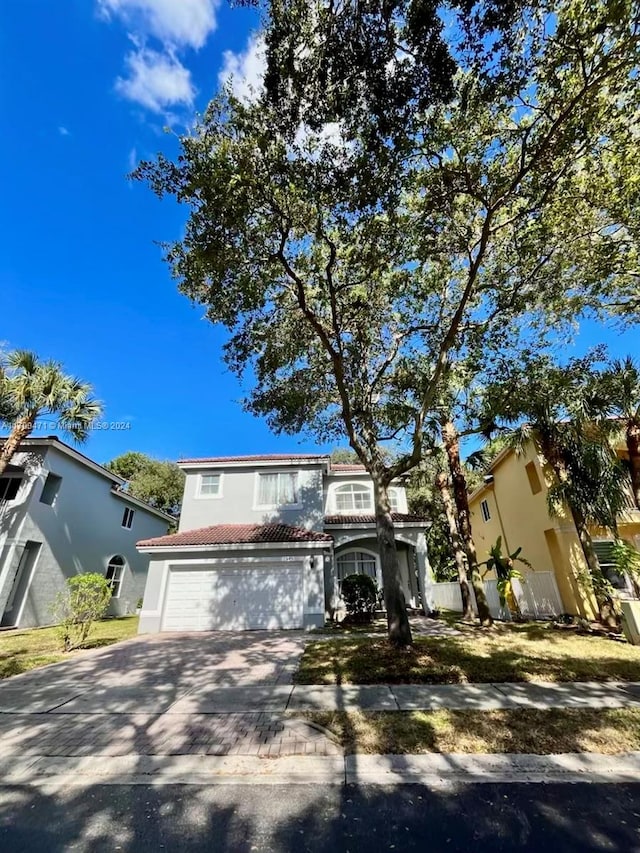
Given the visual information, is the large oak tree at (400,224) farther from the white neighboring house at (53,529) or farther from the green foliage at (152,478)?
the green foliage at (152,478)

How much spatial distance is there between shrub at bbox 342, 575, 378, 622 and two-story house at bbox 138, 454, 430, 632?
0.92 metres

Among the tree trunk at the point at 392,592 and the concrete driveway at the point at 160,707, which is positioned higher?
the tree trunk at the point at 392,592

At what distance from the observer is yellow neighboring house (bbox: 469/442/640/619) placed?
46.6ft

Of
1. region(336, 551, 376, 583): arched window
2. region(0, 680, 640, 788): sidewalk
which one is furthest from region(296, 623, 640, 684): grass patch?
region(336, 551, 376, 583): arched window

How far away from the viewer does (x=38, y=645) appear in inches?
459

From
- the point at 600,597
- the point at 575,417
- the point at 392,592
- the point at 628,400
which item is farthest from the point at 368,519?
the point at 628,400

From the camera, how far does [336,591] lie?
16219 millimetres

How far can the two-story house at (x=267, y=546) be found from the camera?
46.1 feet

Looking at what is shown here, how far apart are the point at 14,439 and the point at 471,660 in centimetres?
1642

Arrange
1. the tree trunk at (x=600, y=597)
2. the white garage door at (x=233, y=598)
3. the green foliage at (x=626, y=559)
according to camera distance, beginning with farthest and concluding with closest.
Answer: the white garage door at (x=233, y=598)
the tree trunk at (x=600, y=597)
the green foliage at (x=626, y=559)

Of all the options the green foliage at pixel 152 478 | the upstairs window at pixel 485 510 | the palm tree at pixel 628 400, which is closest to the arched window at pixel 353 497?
the upstairs window at pixel 485 510

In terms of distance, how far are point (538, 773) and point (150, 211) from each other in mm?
13078

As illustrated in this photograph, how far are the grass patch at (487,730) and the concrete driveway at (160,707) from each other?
0.47m

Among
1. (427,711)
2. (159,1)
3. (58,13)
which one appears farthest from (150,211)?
(427,711)
